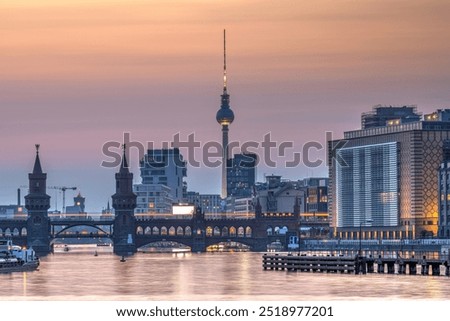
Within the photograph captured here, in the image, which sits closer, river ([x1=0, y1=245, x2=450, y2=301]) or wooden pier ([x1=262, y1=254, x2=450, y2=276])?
river ([x1=0, y1=245, x2=450, y2=301])

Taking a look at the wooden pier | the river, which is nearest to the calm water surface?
the river

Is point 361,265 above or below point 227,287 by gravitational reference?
above

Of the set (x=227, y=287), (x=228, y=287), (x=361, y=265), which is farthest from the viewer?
(x=361, y=265)

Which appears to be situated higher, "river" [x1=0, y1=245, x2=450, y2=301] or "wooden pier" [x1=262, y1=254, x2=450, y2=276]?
"wooden pier" [x1=262, y1=254, x2=450, y2=276]

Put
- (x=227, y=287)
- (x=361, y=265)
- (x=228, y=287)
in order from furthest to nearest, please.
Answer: (x=361, y=265) → (x=227, y=287) → (x=228, y=287)

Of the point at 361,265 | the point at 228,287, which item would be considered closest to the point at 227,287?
the point at 228,287

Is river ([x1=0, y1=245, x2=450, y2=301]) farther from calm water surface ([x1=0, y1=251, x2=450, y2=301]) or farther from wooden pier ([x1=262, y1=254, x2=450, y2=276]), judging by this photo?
wooden pier ([x1=262, y1=254, x2=450, y2=276])

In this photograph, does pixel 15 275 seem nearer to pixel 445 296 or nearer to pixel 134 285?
pixel 134 285

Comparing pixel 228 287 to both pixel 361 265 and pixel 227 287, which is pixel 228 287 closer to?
pixel 227 287

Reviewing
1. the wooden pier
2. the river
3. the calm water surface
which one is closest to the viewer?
the river

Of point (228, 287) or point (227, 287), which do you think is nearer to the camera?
point (228, 287)

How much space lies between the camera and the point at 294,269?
190 m
